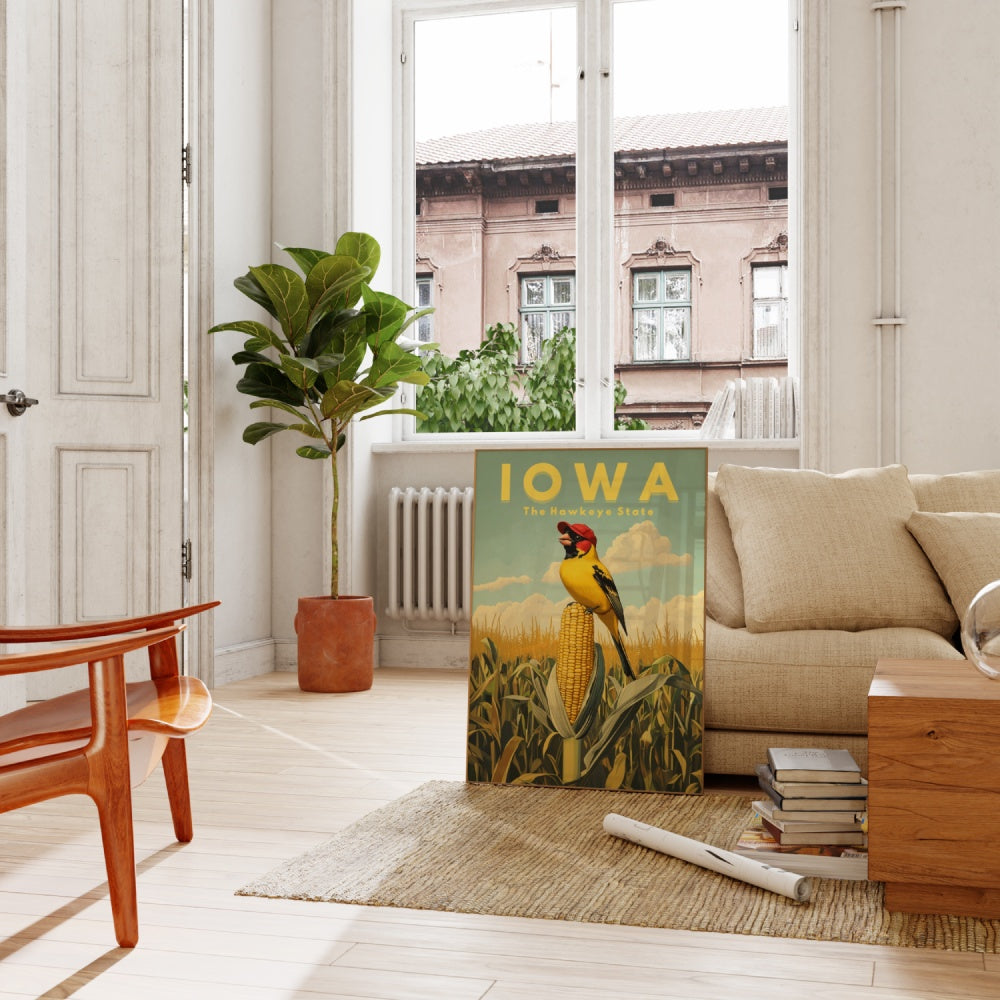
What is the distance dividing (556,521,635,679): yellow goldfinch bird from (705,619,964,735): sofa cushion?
26cm

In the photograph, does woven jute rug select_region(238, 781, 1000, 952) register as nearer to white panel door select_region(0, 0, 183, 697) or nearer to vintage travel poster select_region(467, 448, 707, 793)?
vintage travel poster select_region(467, 448, 707, 793)

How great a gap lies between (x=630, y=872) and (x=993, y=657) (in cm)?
76

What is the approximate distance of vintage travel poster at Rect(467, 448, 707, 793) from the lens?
2.89 metres

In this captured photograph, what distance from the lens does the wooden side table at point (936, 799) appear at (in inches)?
77.8

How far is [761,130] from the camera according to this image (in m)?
5.23

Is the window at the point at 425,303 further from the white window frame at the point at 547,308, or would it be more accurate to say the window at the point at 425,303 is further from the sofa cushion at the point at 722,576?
the sofa cushion at the point at 722,576

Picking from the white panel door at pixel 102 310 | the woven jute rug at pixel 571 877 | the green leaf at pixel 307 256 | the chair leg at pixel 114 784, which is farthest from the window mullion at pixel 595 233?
the chair leg at pixel 114 784

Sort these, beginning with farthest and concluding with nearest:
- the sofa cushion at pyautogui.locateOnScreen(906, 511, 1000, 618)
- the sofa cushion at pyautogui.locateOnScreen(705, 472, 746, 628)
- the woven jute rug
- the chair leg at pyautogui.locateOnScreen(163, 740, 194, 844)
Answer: the sofa cushion at pyautogui.locateOnScreen(705, 472, 746, 628) → the sofa cushion at pyautogui.locateOnScreen(906, 511, 1000, 618) → the chair leg at pyautogui.locateOnScreen(163, 740, 194, 844) → the woven jute rug

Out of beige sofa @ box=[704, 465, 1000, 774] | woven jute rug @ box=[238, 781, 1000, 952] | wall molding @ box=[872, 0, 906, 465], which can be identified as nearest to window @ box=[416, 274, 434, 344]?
wall molding @ box=[872, 0, 906, 465]

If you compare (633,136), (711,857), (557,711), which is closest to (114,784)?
(711,857)

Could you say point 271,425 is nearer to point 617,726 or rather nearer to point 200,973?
point 617,726

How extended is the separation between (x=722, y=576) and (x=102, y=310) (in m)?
2.37

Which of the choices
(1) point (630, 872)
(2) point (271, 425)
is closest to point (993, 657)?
(1) point (630, 872)

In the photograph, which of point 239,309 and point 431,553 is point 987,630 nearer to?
point 431,553
